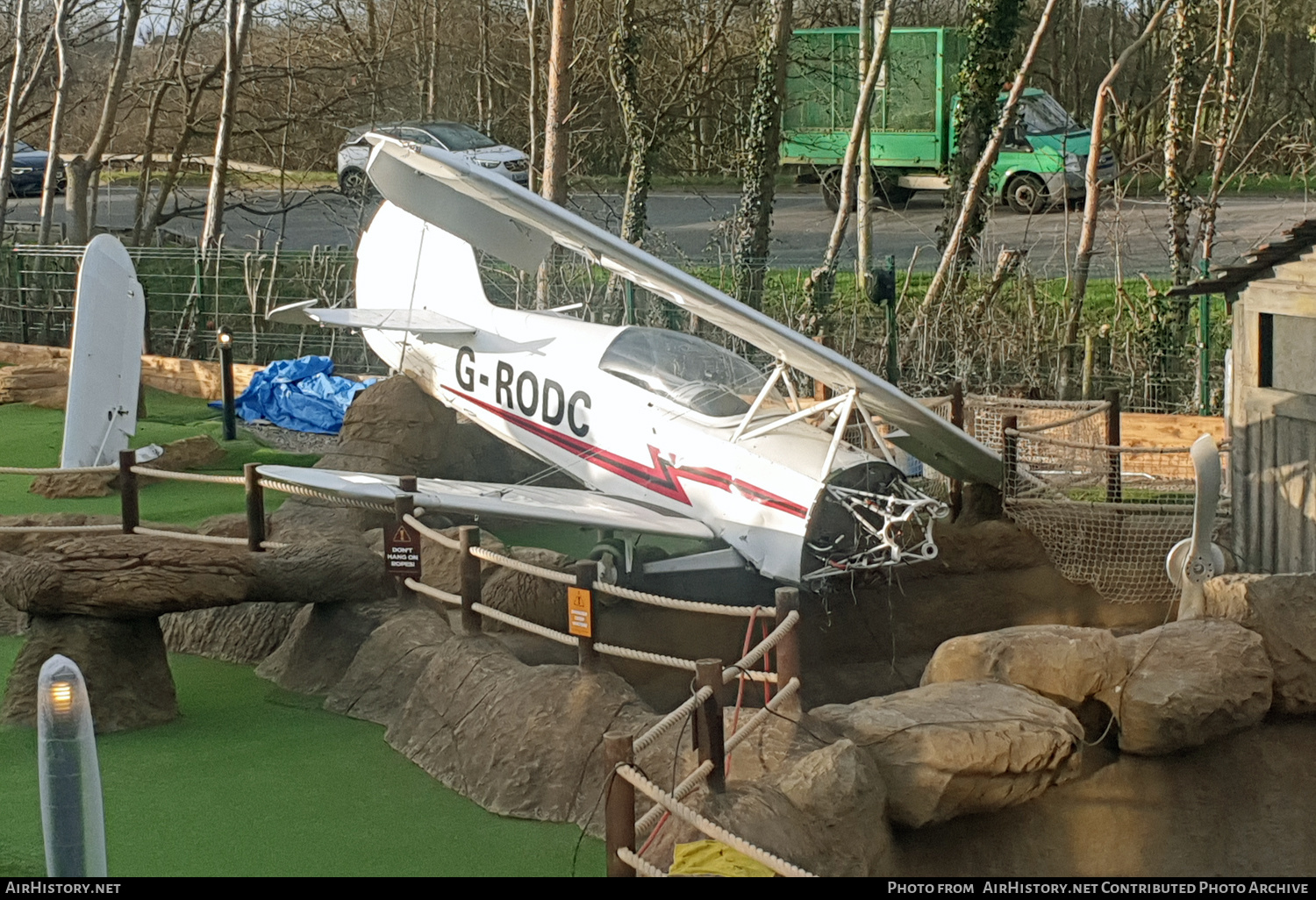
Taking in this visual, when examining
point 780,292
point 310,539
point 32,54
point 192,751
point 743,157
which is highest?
point 32,54

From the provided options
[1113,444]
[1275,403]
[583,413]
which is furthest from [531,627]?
[1113,444]

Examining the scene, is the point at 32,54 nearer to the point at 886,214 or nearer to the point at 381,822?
the point at 886,214

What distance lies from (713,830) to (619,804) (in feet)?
1.57

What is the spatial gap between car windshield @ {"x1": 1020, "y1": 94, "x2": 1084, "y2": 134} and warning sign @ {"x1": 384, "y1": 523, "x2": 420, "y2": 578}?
1674 cm

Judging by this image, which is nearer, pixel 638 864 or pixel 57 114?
pixel 638 864

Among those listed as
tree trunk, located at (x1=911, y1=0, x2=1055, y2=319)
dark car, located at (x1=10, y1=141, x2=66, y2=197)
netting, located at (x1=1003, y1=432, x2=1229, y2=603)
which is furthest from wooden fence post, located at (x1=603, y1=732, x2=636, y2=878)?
dark car, located at (x1=10, y1=141, x2=66, y2=197)

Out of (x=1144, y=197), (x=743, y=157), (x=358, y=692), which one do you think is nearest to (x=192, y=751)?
(x=358, y=692)

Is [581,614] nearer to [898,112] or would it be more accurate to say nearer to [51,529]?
[51,529]

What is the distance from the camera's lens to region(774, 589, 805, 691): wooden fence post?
19.0 ft

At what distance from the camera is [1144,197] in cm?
2673

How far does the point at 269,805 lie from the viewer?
6027mm

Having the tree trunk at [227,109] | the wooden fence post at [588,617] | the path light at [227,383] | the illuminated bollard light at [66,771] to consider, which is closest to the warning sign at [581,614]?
the wooden fence post at [588,617]

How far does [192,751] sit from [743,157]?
1210 centimetres

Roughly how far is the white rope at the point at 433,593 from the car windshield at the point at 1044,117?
1679 cm
